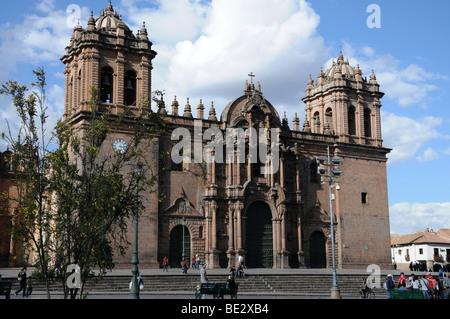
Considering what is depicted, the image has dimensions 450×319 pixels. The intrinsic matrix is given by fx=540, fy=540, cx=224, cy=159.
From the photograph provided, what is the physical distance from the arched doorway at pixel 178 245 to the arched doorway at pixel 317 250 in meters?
10.1

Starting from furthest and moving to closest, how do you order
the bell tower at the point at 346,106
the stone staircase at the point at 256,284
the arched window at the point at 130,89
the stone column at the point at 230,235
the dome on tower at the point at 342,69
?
the dome on tower at the point at 342,69, the bell tower at the point at 346,106, the arched window at the point at 130,89, the stone column at the point at 230,235, the stone staircase at the point at 256,284

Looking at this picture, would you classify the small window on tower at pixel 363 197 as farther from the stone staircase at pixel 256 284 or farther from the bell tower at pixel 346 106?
the stone staircase at pixel 256 284

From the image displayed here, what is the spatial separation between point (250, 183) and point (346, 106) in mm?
12183

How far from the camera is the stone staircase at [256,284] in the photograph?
1049 inches

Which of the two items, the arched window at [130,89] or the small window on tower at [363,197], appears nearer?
the arched window at [130,89]

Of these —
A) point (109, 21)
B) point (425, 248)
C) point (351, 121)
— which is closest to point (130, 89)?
point (109, 21)

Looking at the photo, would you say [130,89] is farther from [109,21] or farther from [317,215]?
[317,215]

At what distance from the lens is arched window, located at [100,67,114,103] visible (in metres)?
36.0

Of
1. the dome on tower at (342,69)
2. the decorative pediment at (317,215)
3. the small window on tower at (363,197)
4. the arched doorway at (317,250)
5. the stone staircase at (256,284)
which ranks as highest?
the dome on tower at (342,69)

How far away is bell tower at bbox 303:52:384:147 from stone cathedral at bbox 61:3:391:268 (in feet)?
0.38

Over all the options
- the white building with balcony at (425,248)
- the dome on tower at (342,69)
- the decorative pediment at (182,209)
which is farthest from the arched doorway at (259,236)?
the white building with balcony at (425,248)

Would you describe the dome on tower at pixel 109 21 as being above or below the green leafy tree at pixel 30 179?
above
